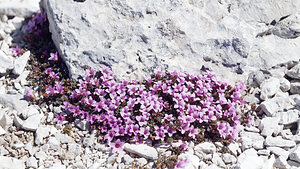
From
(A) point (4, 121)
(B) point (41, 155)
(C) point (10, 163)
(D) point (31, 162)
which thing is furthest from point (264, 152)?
(A) point (4, 121)

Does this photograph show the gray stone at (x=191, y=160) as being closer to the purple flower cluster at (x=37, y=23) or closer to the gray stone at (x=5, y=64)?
the gray stone at (x=5, y=64)

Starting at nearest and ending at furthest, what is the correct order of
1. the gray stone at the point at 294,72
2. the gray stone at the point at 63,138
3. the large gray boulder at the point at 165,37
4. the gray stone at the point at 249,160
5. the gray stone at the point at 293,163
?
1. the gray stone at the point at 249,160
2. the gray stone at the point at 293,163
3. the gray stone at the point at 63,138
4. the large gray boulder at the point at 165,37
5. the gray stone at the point at 294,72

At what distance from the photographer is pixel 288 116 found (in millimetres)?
6066

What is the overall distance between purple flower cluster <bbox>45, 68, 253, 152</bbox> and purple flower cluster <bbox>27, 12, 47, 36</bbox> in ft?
5.11

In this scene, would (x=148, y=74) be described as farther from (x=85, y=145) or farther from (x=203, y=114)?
(x=85, y=145)

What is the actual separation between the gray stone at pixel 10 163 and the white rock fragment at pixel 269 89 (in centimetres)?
429

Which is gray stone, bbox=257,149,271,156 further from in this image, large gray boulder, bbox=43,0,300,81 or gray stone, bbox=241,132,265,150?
large gray boulder, bbox=43,0,300,81

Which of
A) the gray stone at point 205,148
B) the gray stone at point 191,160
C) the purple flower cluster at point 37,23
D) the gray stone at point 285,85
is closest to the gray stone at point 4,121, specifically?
the purple flower cluster at point 37,23

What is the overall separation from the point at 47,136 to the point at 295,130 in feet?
13.7

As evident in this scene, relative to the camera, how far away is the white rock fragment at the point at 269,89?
6488mm

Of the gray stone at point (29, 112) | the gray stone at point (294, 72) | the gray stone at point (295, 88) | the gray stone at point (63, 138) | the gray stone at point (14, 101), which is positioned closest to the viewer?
the gray stone at point (63, 138)

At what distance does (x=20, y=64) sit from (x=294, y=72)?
5.25m

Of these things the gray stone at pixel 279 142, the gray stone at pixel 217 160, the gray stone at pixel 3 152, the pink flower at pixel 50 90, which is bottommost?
the gray stone at pixel 3 152

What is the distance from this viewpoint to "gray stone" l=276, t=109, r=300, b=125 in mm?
6012
